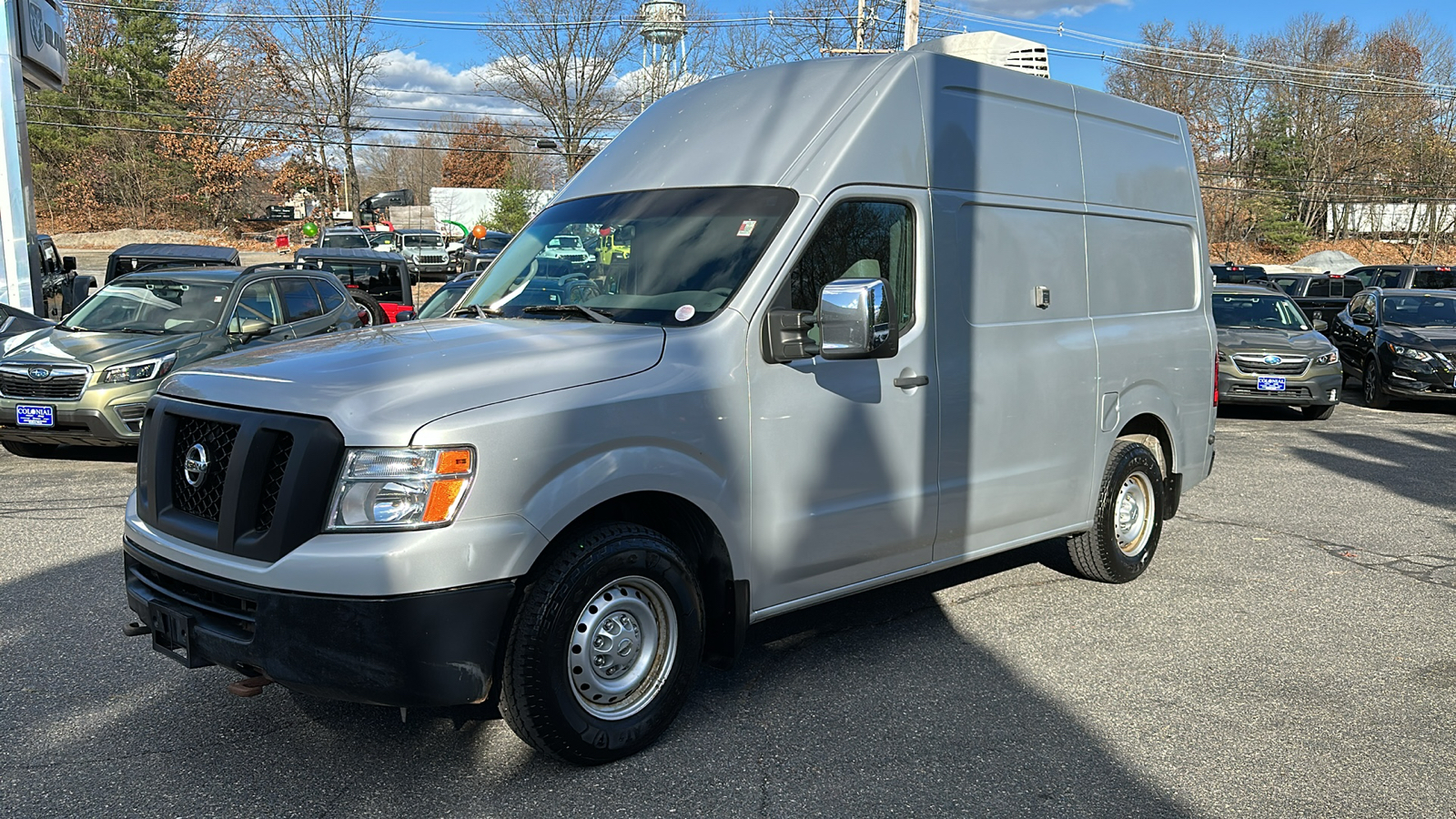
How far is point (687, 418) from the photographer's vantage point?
12.7 feet

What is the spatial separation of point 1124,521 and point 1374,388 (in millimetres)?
11570

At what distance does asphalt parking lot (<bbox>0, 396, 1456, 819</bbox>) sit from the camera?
3.62 m

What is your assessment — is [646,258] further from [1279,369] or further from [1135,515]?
[1279,369]

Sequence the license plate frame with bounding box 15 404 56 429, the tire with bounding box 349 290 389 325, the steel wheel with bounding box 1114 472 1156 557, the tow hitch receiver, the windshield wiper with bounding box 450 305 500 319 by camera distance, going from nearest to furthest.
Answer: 1. the tow hitch receiver
2. the windshield wiper with bounding box 450 305 500 319
3. the steel wheel with bounding box 1114 472 1156 557
4. the license plate frame with bounding box 15 404 56 429
5. the tire with bounding box 349 290 389 325

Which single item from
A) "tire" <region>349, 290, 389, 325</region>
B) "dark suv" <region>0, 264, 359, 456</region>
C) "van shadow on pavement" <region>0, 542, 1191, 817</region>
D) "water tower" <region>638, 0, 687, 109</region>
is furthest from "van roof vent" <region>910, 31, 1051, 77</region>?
"water tower" <region>638, 0, 687, 109</region>

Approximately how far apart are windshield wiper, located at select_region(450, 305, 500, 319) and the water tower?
1757 inches

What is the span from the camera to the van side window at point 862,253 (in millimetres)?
4352

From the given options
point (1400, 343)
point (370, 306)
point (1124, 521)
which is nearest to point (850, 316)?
point (1124, 521)

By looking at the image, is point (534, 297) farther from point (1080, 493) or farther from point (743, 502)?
point (1080, 493)

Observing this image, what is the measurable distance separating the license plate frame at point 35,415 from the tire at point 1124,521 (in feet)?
27.5

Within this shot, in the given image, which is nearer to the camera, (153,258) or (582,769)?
(582,769)

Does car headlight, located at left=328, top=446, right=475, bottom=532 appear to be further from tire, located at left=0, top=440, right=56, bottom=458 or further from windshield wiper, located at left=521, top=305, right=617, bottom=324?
tire, located at left=0, top=440, right=56, bottom=458

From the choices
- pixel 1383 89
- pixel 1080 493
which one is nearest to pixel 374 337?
pixel 1080 493

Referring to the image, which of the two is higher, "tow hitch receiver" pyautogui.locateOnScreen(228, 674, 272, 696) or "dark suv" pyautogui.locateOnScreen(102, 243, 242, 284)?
"dark suv" pyautogui.locateOnScreen(102, 243, 242, 284)
